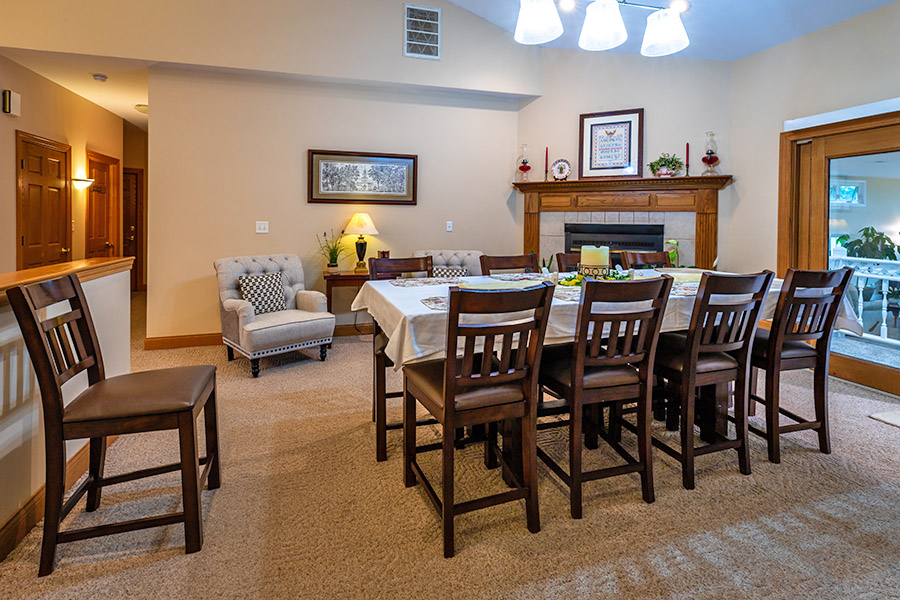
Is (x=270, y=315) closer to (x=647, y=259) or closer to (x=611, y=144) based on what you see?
(x=647, y=259)

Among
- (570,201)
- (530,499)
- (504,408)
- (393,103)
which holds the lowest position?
(530,499)

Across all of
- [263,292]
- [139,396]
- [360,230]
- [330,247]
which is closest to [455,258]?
[360,230]

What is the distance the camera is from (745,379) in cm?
239

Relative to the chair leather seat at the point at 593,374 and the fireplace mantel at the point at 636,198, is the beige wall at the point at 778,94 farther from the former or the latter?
the chair leather seat at the point at 593,374

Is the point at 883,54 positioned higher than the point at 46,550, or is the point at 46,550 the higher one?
the point at 883,54

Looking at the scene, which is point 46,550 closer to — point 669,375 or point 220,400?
point 220,400

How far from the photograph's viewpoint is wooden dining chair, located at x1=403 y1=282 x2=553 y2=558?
1.73 meters

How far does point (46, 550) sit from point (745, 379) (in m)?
2.82

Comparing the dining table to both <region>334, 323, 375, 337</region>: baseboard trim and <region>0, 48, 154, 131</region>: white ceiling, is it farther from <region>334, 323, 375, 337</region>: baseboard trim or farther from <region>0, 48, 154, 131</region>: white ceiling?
<region>0, 48, 154, 131</region>: white ceiling

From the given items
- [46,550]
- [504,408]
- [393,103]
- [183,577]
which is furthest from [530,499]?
[393,103]

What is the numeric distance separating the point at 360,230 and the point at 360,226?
0.14 ft

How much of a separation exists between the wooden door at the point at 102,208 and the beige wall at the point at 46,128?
0.16 m

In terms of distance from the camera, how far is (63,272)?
2078 mm

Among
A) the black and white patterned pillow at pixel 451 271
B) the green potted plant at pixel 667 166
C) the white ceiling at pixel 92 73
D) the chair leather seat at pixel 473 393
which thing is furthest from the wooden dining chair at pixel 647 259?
the white ceiling at pixel 92 73
